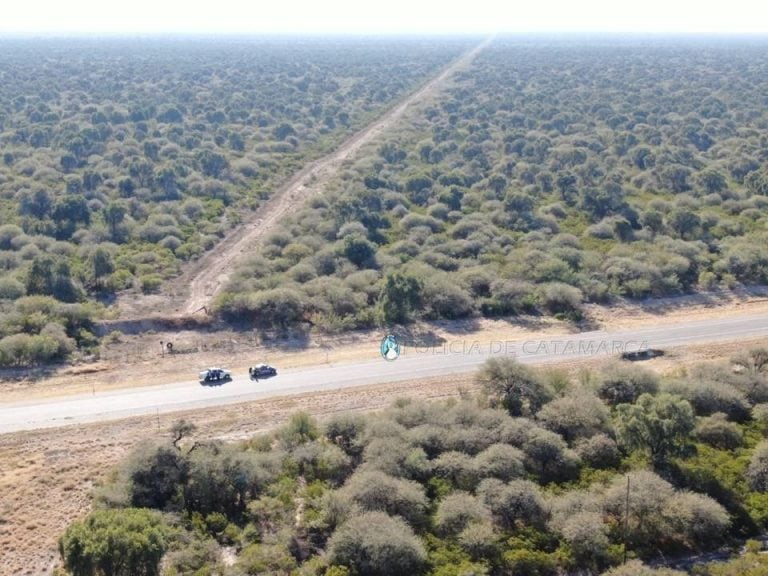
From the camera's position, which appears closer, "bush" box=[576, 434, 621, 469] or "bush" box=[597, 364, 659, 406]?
"bush" box=[576, 434, 621, 469]

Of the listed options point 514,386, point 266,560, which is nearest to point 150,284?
point 514,386

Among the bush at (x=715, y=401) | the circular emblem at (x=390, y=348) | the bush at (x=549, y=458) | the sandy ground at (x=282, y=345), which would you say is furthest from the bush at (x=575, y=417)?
the sandy ground at (x=282, y=345)

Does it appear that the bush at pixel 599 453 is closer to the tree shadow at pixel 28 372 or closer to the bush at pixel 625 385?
the bush at pixel 625 385

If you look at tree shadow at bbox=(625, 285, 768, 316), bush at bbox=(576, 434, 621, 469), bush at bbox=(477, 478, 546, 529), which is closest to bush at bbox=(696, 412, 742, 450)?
bush at bbox=(576, 434, 621, 469)

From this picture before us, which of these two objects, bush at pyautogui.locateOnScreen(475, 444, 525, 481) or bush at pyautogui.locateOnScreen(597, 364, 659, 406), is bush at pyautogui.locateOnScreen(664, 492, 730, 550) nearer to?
bush at pyautogui.locateOnScreen(475, 444, 525, 481)

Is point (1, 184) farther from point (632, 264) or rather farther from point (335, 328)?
point (632, 264)

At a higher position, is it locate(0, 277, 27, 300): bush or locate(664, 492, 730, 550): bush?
locate(0, 277, 27, 300): bush
